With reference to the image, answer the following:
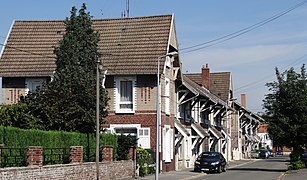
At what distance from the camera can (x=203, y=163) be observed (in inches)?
1834

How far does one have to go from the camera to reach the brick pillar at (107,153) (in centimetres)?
3242

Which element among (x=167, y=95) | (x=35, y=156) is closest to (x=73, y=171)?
(x=35, y=156)

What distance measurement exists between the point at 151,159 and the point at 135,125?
2440mm

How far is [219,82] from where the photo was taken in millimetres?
81438

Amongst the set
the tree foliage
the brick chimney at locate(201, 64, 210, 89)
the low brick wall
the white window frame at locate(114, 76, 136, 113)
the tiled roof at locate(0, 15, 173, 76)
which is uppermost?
the brick chimney at locate(201, 64, 210, 89)

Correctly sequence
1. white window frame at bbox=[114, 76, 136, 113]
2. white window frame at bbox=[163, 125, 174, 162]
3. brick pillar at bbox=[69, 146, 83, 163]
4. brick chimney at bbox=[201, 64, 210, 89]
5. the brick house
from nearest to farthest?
brick pillar at bbox=[69, 146, 83, 163] < the brick house < white window frame at bbox=[114, 76, 136, 113] < white window frame at bbox=[163, 125, 174, 162] < brick chimney at bbox=[201, 64, 210, 89]

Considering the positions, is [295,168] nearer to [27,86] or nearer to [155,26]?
[155,26]

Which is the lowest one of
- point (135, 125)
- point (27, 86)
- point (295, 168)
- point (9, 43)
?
point (295, 168)

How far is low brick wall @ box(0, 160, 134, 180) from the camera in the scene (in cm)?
2266

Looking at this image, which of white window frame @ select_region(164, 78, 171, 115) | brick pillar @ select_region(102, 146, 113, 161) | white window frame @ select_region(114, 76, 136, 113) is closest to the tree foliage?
brick pillar @ select_region(102, 146, 113, 161)

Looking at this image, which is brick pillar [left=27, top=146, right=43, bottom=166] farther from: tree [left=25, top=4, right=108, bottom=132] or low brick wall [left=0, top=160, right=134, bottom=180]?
tree [left=25, top=4, right=108, bottom=132]

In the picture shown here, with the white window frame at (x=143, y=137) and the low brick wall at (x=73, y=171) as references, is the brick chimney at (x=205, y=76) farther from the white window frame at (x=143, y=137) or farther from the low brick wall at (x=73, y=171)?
the low brick wall at (x=73, y=171)

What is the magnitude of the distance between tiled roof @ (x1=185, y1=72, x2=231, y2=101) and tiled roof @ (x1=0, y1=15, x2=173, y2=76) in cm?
3338

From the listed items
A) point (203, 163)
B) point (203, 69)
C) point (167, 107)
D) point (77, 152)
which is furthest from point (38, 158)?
point (203, 69)
